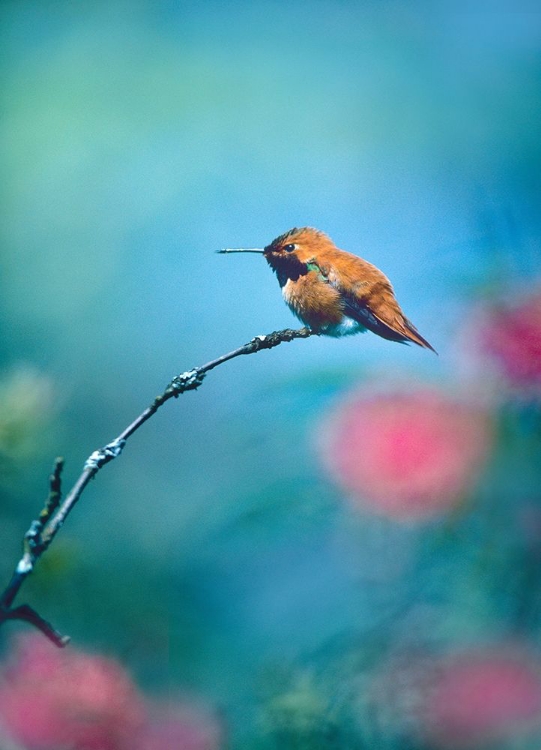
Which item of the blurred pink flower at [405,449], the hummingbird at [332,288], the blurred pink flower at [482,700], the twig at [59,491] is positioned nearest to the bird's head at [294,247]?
the hummingbird at [332,288]

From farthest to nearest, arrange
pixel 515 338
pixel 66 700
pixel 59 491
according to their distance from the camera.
Answer: 1. pixel 515 338
2. pixel 66 700
3. pixel 59 491

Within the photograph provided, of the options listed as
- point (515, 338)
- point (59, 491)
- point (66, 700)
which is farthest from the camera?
point (515, 338)

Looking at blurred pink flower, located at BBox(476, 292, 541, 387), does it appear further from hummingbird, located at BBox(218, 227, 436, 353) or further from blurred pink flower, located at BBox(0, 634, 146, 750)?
blurred pink flower, located at BBox(0, 634, 146, 750)

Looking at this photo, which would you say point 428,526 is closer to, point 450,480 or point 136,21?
point 450,480

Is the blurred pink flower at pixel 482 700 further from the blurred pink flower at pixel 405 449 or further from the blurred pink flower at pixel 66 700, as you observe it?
the blurred pink flower at pixel 66 700

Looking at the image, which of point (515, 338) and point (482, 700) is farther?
point (515, 338)

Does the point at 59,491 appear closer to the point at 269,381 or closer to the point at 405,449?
the point at 269,381

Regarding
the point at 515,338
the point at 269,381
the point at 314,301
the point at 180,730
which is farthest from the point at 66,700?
the point at 515,338

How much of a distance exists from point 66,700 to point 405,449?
69cm

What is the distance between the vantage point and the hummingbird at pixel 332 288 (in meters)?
1.26

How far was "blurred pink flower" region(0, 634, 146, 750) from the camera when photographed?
1076 mm

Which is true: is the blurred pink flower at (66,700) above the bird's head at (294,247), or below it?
below

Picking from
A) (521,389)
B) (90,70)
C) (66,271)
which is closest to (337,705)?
(521,389)

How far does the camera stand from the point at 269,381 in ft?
4.05
